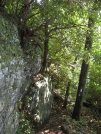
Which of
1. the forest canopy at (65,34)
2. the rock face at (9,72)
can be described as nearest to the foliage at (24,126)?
the rock face at (9,72)

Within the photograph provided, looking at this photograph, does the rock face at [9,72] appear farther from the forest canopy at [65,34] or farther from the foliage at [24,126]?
the forest canopy at [65,34]

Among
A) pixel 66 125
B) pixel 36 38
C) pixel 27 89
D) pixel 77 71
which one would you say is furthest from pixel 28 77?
pixel 77 71

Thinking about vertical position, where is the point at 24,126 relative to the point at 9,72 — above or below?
below

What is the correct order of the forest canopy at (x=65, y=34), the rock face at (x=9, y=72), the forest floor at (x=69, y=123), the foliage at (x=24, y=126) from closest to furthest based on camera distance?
the rock face at (x=9, y=72)
the forest canopy at (x=65, y=34)
the foliage at (x=24, y=126)
the forest floor at (x=69, y=123)

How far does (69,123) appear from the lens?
26.1 feet

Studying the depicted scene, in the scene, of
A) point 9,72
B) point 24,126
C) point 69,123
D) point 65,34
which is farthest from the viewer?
point 69,123

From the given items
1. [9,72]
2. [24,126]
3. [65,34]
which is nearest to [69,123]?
[24,126]

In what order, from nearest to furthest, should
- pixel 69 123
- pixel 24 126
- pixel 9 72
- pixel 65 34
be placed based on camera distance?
pixel 9 72
pixel 24 126
pixel 65 34
pixel 69 123

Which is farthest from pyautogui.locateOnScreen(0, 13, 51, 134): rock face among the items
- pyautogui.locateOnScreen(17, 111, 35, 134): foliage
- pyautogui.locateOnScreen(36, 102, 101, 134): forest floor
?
pyautogui.locateOnScreen(36, 102, 101, 134): forest floor

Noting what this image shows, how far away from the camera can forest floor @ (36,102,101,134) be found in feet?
23.6

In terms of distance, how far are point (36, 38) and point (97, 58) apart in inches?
101

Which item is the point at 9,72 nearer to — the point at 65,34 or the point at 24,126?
the point at 24,126

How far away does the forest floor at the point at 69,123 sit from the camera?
720 centimetres

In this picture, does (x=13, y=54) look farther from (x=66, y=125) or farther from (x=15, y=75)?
(x=66, y=125)
